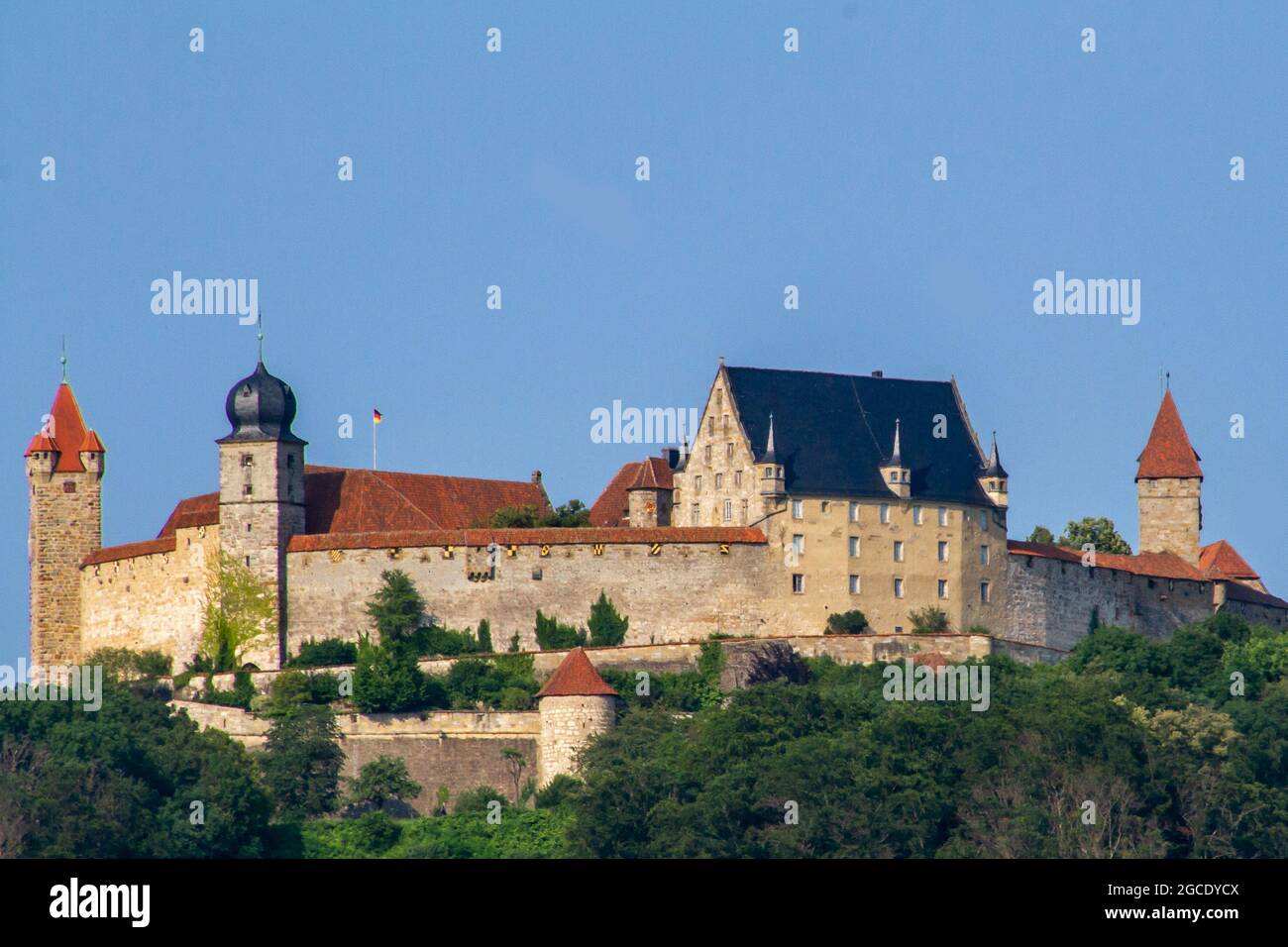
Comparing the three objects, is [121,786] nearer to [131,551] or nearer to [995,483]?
[131,551]

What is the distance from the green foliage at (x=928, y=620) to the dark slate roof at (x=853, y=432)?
2927mm

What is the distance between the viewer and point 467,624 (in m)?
64.5

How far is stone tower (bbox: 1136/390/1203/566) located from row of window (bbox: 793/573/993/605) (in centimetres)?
1037

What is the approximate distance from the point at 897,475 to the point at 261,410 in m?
16.0

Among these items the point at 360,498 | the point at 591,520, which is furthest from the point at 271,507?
the point at 591,520

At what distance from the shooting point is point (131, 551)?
6844cm

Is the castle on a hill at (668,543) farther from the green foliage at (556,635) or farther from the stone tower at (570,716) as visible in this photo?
the stone tower at (570,716)

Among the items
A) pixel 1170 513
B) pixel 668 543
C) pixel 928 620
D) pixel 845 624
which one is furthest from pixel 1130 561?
pixel 668 543

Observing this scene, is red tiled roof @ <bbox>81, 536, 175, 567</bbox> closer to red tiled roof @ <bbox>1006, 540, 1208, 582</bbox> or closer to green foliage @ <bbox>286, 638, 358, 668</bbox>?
green foliage @ <bbox>286, 638, 358, 668</bbox>

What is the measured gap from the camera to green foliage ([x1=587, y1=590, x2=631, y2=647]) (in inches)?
2516
